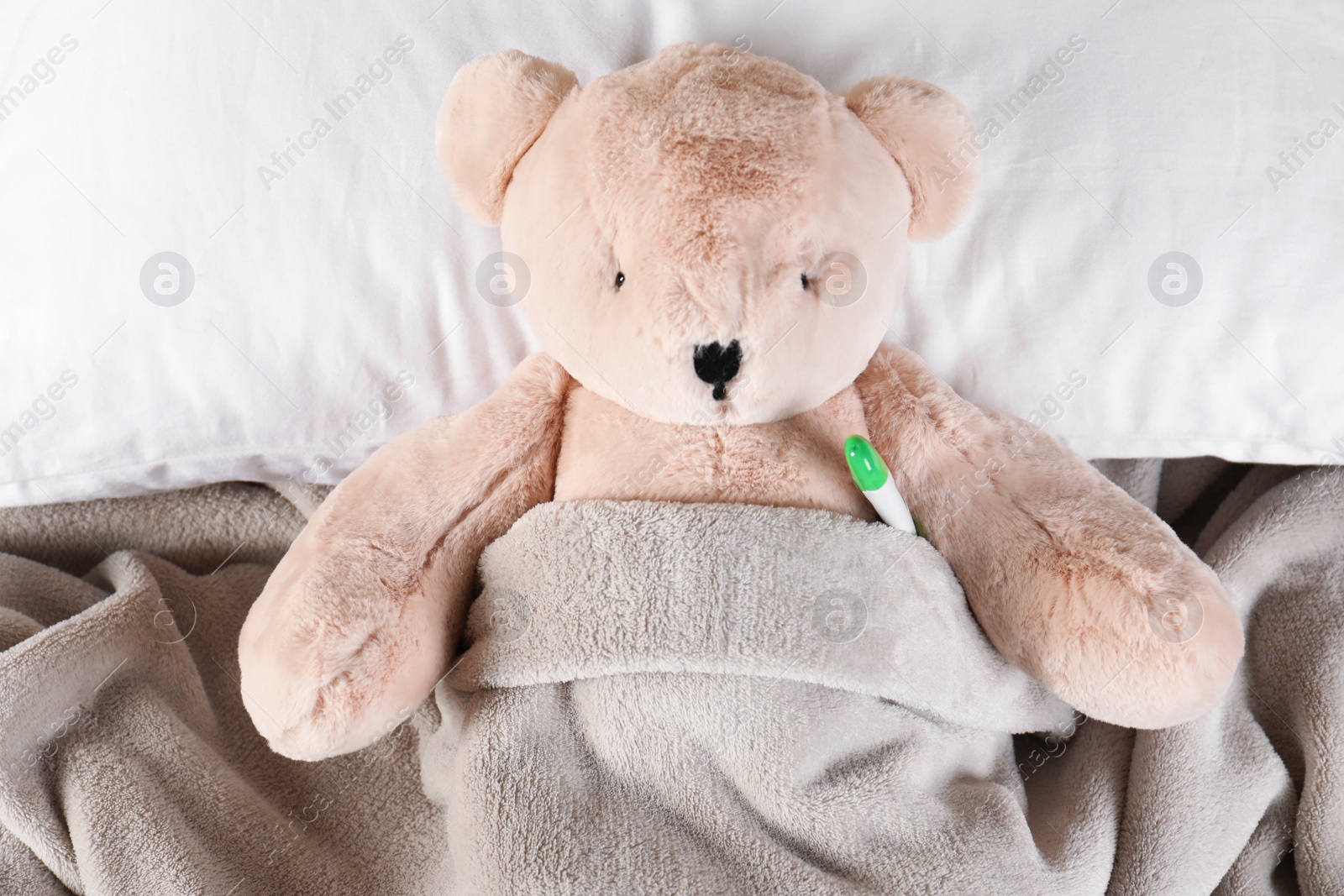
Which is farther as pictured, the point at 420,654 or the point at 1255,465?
the point at 1255,465

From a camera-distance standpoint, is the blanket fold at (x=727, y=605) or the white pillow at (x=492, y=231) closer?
the blanket fold at (x=727, y=605)

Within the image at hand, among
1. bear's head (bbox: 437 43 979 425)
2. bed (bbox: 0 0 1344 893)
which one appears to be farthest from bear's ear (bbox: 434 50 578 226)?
bed (bbox: 0 0 1344 893)

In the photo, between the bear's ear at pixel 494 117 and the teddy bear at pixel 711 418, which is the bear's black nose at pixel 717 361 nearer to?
the teddy bear at pixel 711 418

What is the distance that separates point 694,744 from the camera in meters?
0.60

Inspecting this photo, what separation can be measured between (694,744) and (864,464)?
0.72 ft

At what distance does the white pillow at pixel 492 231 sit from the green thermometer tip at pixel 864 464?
0.22 metres

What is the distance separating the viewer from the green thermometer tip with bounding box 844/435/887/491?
0.61 m

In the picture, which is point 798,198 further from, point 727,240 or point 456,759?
point 456,759

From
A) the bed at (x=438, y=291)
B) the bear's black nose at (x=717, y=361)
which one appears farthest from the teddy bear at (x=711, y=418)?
the bed at (x=438, y=291)

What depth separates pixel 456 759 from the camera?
635 mm

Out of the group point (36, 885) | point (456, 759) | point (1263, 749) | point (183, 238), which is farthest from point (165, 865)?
point (1263, 749)

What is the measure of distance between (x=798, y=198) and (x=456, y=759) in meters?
0.44

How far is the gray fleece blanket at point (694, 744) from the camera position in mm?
582

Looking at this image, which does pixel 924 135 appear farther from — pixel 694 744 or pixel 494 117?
pixel 694 744
